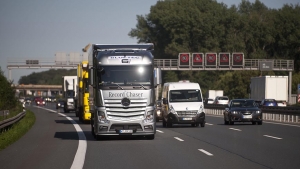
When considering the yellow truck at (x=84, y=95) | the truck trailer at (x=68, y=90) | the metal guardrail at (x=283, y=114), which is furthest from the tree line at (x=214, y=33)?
the yellow truck at (x=84, y=95)

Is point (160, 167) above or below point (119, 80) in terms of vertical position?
below

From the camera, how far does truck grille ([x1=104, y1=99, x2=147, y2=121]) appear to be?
23250 mm

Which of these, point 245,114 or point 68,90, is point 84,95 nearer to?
point 245,114

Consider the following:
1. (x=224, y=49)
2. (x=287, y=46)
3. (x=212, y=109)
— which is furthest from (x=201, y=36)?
(x=212, y=109)

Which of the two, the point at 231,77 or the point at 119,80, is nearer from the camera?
the point at 119,80

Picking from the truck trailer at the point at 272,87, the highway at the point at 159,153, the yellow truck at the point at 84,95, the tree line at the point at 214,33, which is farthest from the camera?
the tree line at the point at 214,33

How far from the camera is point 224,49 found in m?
103

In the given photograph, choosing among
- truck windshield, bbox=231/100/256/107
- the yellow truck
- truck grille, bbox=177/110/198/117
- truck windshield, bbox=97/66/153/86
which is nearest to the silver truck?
truck windshield, bbox=97/66/153/86

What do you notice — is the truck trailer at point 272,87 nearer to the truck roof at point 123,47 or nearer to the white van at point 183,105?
the white van at point 183,105

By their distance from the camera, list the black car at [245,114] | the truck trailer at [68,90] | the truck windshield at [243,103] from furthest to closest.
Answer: the truck trailer at [68,90] → the truck windshield at [243,103] → the black car at [245,114]

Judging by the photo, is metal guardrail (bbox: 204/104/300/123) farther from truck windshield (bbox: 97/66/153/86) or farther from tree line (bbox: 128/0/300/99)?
tree line (bbox: 128/0/300/99)

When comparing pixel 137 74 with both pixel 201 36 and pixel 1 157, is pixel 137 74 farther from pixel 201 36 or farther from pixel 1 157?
pixel 201 36

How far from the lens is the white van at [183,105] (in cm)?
3319

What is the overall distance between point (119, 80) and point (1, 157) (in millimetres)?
6512
